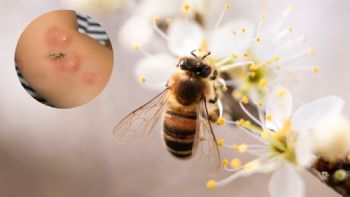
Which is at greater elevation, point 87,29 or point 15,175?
point 87,29

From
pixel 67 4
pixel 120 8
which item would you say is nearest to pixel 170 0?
pixel 120 8

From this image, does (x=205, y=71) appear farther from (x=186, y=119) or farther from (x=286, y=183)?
(x=286, y=183)

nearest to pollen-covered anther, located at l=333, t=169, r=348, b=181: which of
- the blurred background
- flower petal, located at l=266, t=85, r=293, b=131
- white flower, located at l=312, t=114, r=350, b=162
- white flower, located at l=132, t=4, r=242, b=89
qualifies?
white flower, located at l=312, t=114, r=350, b=162

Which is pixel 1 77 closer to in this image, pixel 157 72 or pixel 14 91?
pixel 14 91

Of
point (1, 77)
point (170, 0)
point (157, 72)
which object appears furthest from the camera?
point (1, 77)

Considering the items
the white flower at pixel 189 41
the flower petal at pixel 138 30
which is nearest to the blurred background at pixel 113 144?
the flower petal at pixel 138 30

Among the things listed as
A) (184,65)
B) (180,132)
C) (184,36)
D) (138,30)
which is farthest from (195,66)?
(138,30)

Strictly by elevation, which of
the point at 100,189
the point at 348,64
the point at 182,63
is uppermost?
the point at 348,64
